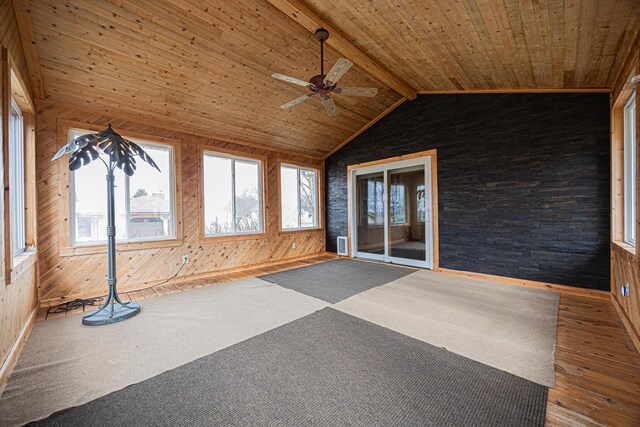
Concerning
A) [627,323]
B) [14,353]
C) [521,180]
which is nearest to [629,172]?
[521,180]

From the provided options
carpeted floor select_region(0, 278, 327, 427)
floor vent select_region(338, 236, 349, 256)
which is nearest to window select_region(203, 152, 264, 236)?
carpeted floor select_region(0, 278, 327, 427)

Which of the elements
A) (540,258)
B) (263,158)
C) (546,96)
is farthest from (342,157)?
(540,258)

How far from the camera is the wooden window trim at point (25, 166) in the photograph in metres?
1.98

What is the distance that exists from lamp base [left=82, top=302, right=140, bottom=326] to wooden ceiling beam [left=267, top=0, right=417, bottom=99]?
3630 millimetres

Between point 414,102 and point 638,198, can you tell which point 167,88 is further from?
point 638,198

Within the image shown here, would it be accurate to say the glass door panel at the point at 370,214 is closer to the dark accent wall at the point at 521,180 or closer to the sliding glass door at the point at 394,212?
the sliding glass door at the point at 394,212

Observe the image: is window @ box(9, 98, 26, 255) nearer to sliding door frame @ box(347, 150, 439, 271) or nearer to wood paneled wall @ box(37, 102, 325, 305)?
wood paneled wall @ box(37, 102, 325, 305)

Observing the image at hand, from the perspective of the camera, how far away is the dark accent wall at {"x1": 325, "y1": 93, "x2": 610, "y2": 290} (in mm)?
3428

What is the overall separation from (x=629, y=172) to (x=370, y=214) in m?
3.97

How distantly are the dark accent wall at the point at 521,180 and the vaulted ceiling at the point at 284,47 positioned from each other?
372 mm

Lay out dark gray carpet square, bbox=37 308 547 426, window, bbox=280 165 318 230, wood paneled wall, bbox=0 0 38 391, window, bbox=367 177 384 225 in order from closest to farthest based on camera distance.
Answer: dark gray carpet square, bbox=37 308 547 426 → wood paneled wall, bbox=0 0 38 391 → window, bbox=367 177 384 225 → window, bbox=280 165 318 230

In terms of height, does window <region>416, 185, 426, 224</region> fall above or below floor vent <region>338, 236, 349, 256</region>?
above

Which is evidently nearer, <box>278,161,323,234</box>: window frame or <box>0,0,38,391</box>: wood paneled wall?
<box>0,0,38,391</box>: wood paneled wall

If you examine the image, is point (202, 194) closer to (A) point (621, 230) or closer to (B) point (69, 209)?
(B) point (69, 209)
